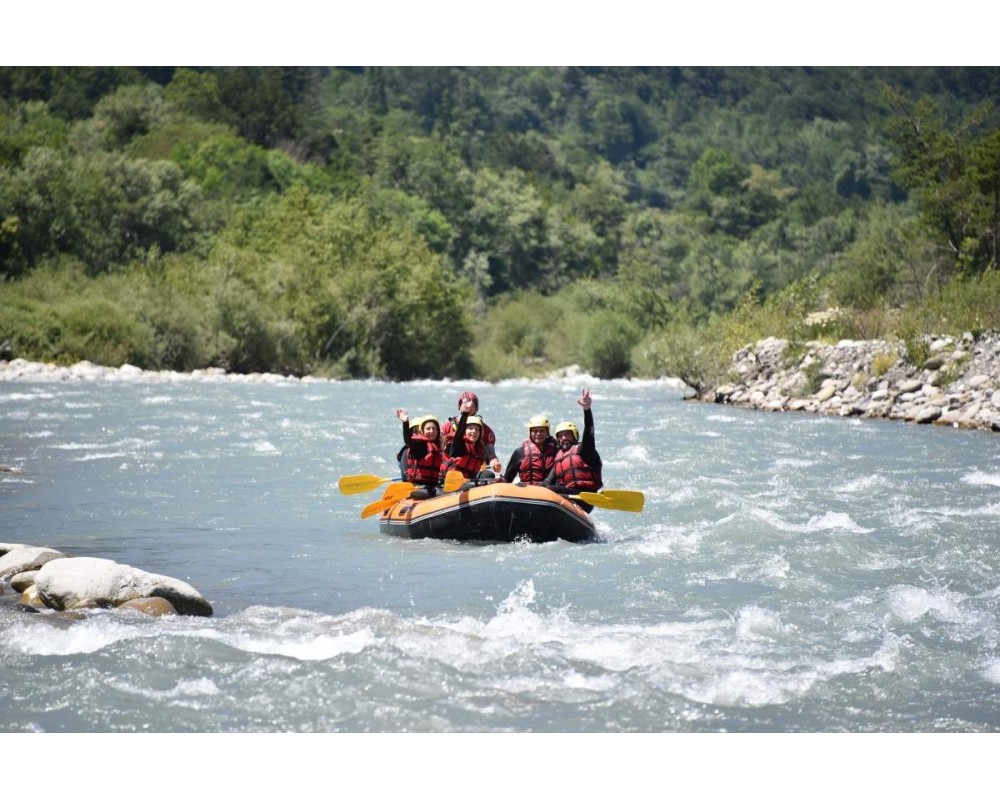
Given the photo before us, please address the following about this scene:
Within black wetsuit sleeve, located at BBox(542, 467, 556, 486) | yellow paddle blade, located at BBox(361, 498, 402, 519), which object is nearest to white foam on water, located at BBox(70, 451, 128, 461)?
yellow paddle blade, located at BBox(361, 498, 402, 519)

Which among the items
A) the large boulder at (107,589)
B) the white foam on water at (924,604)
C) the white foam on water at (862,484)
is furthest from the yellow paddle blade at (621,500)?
the large boulder at (107,589)

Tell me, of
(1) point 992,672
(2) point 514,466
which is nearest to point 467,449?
(2) point 514,466

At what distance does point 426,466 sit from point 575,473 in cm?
139

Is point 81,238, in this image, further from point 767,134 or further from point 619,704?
point 767,134

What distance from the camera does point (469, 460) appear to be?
39.0 ft

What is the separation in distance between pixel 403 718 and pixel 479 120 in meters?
128

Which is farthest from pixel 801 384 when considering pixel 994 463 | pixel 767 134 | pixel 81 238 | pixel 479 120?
pixel 767 134

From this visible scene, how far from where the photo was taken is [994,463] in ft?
54.0

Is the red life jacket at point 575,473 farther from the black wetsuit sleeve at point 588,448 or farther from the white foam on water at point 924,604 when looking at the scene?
the white foam on water at point 924,604

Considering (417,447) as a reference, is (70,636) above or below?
below

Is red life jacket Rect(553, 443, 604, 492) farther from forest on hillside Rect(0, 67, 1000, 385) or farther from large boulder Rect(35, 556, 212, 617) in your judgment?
forest on hillside Rect(0, 67, 1000, 385)

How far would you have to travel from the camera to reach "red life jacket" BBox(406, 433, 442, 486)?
11.8 meters

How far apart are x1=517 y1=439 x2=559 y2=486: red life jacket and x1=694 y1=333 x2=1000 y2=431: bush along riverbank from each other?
462 inches

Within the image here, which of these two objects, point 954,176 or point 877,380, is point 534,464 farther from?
point 954,176
